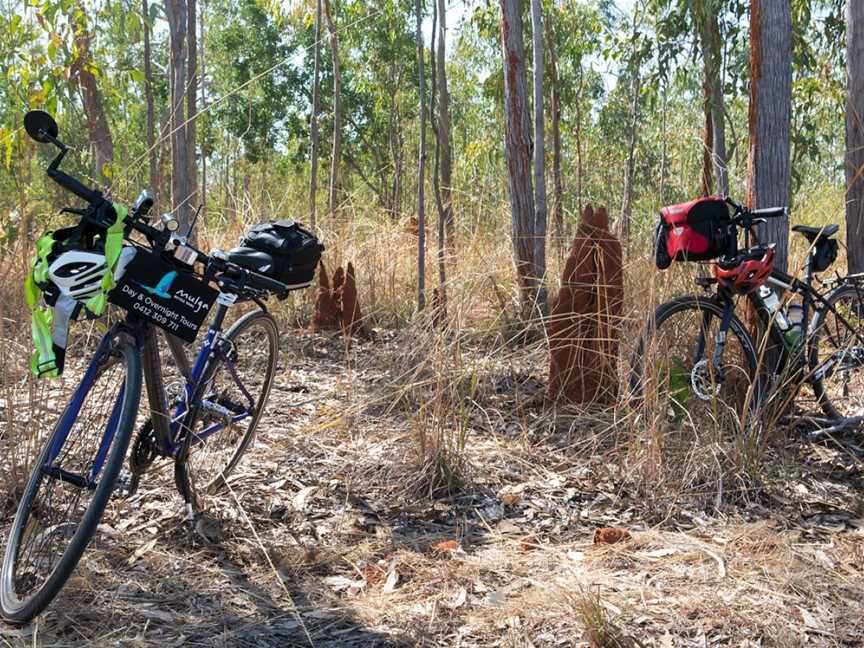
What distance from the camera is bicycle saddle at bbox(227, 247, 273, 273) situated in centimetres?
334

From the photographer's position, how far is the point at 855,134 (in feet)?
18.4

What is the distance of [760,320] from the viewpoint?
453 cm

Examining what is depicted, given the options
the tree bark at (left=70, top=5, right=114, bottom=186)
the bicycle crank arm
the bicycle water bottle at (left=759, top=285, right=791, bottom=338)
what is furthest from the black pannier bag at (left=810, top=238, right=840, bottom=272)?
the tree bark at (left=70, top=5, right=114, bottom=186)

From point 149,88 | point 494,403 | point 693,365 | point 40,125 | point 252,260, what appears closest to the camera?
point 40,125

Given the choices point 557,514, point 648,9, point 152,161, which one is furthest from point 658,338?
point 648,9

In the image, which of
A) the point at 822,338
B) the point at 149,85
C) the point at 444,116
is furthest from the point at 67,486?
the point at 444,116

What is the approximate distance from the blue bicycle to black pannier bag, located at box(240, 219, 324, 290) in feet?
0.18

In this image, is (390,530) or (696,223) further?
(696,223)

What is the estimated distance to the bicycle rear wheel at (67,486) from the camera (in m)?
2.69

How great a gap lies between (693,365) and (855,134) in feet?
6.76

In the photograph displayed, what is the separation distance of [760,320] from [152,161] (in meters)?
4.79

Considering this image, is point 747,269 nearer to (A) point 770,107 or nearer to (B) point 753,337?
(B) point 753,337

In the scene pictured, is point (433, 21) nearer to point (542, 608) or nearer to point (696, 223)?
point (696, 223)

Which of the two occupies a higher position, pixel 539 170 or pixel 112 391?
pixel 539 170
